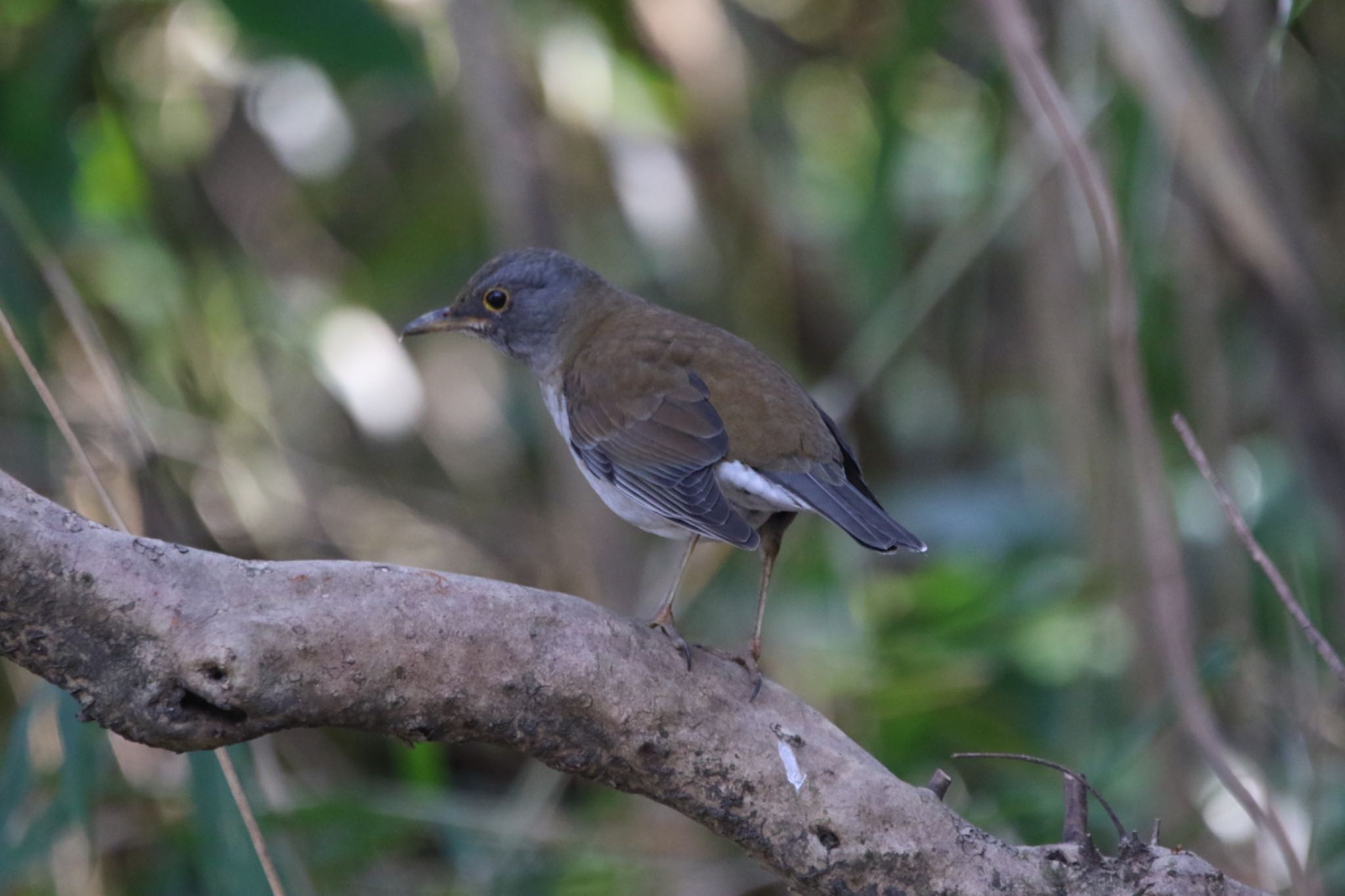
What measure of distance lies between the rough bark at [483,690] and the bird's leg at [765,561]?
255 millimetres

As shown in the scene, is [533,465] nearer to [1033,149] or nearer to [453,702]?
[1033,149]

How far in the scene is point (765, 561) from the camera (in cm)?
358

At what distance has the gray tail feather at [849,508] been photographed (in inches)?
126

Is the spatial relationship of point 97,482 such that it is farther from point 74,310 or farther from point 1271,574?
point 1271,574

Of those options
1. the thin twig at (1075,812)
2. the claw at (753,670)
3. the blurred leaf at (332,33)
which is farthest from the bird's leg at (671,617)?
the blurred leaf at (332,33)

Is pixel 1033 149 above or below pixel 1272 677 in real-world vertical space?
above

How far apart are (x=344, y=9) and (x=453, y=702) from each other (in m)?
3.70

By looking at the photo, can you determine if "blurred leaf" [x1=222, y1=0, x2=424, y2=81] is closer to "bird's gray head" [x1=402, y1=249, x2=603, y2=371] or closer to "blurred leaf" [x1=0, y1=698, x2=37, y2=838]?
"bird's gray head" [x1=402, y1=249, x2=603, y2=371]

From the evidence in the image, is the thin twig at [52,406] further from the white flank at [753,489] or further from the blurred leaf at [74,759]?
the white flank at [753,489]

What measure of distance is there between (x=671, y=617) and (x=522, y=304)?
1.32 meters

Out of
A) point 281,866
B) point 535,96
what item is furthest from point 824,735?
point 535,96

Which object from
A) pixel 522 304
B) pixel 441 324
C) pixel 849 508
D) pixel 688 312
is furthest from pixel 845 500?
pixel 688 312

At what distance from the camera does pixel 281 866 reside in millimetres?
3639

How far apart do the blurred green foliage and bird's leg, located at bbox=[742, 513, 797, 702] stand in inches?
51.6
